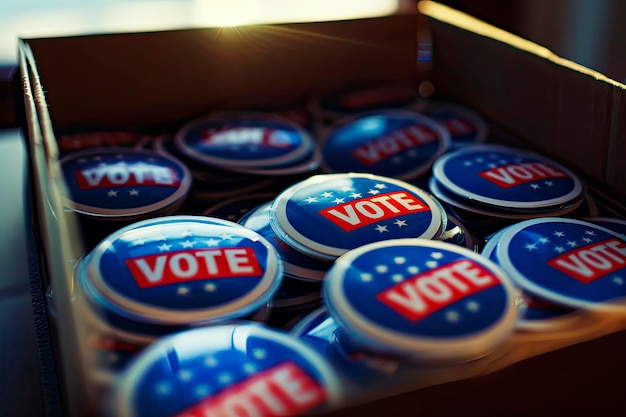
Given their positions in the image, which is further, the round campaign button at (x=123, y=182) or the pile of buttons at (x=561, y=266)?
the round campaign button at (x=123, y=182)

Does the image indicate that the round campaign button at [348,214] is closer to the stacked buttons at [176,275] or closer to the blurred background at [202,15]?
the stacked buttons at [176,275]

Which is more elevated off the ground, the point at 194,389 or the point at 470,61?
the point at 470,61

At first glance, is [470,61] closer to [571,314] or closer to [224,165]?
[224,165]

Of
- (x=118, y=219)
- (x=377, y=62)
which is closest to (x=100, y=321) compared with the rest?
(x=118, y=219)

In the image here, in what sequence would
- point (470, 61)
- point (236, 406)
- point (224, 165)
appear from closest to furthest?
point (236, 406)
point (224, 165)
point (470, 61)

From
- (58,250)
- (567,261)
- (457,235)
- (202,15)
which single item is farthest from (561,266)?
(202,15)

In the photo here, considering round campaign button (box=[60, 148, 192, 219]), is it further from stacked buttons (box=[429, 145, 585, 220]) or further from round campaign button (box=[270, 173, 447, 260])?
stacked buttons (box=[429, 145, 585, 220])

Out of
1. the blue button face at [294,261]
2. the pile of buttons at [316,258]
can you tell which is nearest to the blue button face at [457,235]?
the pile of buttons at [316,258]
